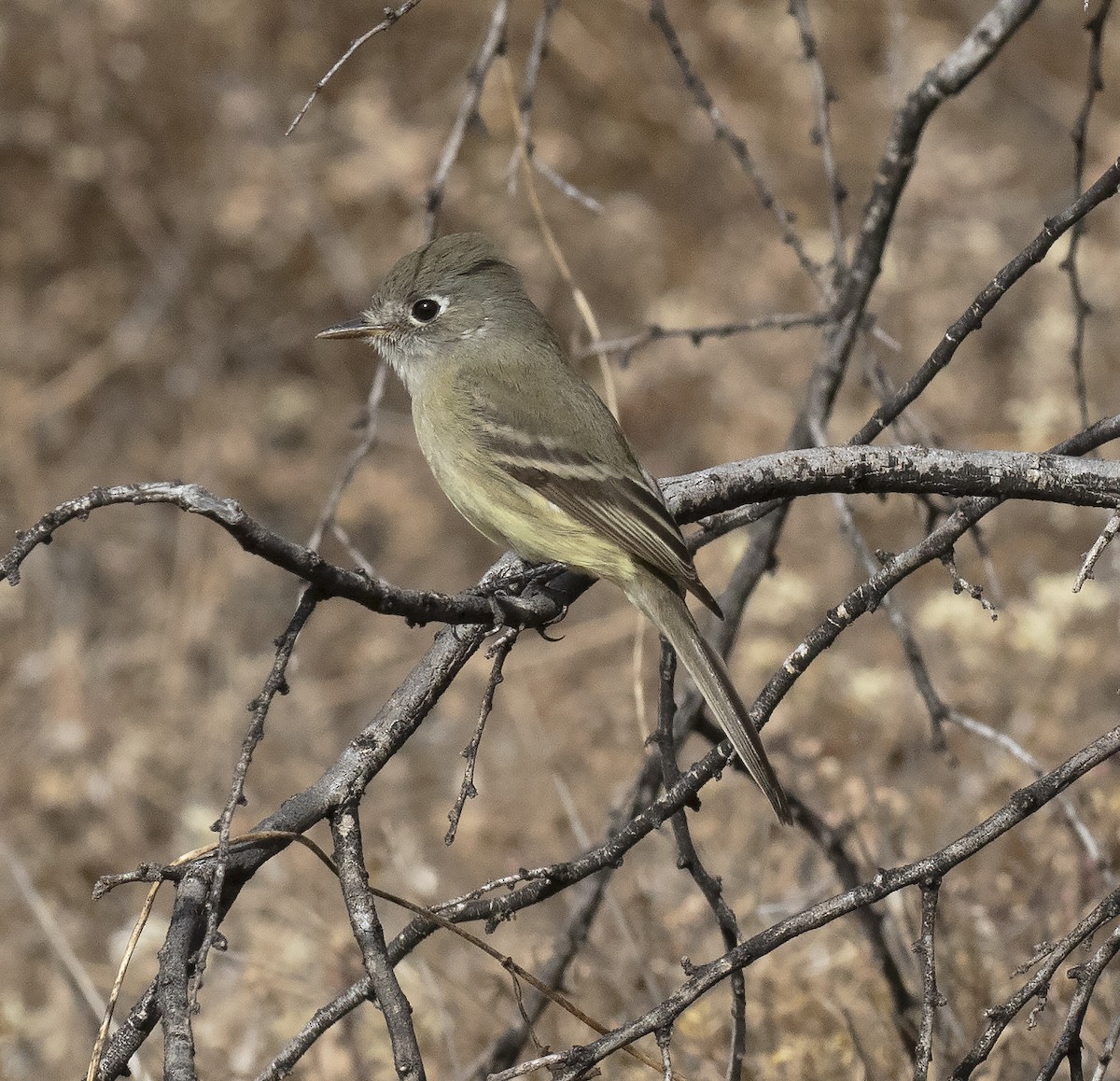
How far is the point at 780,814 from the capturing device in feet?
7.96

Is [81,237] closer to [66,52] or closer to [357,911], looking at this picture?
[66,52]

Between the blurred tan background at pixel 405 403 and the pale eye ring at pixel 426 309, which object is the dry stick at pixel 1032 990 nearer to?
the blurred tan background at pixel 405 403

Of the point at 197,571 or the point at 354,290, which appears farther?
the point at 354,290

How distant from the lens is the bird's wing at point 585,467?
3.11 metres

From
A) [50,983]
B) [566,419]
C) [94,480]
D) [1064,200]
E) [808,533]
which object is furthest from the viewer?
[1064,200]

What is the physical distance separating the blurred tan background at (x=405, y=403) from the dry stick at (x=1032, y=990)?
2.33 meters

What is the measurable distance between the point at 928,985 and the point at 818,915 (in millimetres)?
189

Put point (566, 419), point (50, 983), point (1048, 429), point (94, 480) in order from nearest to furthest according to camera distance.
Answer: point (566, 419)
point (50, 983)
point (1048, 429)
point (94, 480)

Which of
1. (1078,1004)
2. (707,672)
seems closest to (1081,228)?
(707,672)

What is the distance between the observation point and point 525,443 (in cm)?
365

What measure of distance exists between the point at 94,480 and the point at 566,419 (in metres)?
5.04

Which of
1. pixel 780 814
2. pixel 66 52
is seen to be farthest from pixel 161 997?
pixel 66 52

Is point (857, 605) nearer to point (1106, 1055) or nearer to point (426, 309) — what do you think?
point (1106, 1055)

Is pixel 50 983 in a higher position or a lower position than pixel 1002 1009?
higher
